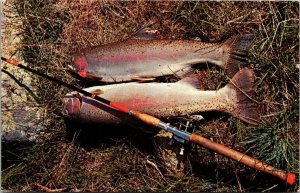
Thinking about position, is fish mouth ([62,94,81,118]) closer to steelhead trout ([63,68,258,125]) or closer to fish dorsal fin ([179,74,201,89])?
steelhead trout ([63,68,258,125])

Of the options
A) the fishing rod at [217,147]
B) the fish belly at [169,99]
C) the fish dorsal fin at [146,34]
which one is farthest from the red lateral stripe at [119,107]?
the fish dorsal fin at [146,34]

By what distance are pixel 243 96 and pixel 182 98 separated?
1.63 feet

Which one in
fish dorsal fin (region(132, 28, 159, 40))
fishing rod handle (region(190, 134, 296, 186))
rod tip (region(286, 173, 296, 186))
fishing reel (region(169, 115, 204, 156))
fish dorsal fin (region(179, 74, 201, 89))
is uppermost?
fish dorsal fin (region(132, 28, 159, 40))

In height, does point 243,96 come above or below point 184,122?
above

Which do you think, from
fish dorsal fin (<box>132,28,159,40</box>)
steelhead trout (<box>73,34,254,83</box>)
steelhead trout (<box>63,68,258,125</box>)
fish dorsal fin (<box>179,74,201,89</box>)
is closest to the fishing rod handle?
steelhead trout (<box>63,68,258,125</box>)

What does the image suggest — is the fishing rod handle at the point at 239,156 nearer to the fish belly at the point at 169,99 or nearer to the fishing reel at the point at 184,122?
the fishing reel at the point at 184,122

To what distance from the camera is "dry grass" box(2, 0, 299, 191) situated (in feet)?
13.6

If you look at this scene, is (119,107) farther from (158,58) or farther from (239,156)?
(239,156)

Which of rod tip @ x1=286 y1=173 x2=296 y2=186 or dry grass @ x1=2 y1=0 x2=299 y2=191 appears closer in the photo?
rod tip @ x1=286 y1=173 x2=296 y2=186

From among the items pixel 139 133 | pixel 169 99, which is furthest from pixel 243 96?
pixel 139 133

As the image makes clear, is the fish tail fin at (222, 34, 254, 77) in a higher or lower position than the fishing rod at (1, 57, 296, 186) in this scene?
higher

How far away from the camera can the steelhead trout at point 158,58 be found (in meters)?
4.14

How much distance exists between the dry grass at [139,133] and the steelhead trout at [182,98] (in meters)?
0.13

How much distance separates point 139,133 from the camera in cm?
440
